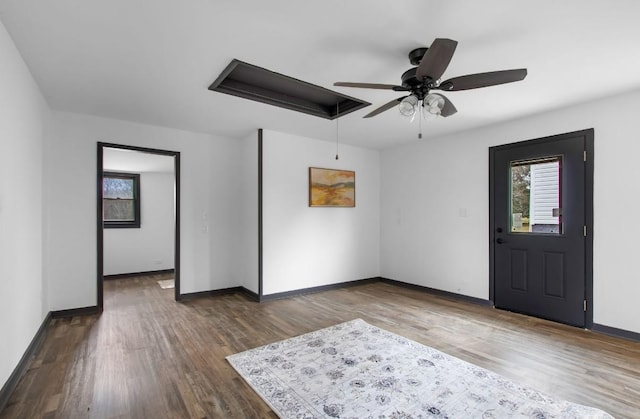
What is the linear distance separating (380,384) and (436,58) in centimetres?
233

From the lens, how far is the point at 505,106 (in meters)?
3.62

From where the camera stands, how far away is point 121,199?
6.84m

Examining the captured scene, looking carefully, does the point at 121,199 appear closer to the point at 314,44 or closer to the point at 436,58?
the point at 314,44

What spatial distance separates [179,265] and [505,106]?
189 inches

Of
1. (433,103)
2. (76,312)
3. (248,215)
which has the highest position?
(433,103)

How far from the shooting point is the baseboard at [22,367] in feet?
7.02

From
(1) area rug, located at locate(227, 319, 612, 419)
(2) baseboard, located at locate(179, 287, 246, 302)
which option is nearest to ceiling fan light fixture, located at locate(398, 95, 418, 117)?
(1) area rug, located at locate(227, 319, 612, 419)

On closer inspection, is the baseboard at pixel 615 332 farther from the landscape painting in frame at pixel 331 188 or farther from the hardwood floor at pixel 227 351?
the landscape painting in frame at pixel 331 188

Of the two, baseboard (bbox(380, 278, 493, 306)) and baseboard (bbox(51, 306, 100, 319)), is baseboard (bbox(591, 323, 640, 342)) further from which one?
baseboard (bbox(51, 306, 100, 319))

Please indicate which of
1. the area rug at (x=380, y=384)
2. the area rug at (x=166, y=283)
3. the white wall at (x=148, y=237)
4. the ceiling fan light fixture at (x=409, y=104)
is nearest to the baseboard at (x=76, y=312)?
the area rug at (x=166, y=283)

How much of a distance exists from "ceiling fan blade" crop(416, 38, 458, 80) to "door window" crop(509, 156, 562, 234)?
2607 millimetres

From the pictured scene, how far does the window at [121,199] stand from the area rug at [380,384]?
17.4 ft

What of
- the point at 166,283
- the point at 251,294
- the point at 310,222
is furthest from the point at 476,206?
the point at 166,283

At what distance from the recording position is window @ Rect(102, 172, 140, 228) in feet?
22.0
